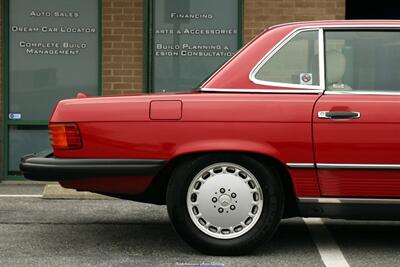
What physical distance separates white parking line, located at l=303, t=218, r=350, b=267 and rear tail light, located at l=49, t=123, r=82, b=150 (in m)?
1.99

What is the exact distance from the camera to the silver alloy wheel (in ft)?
16.3

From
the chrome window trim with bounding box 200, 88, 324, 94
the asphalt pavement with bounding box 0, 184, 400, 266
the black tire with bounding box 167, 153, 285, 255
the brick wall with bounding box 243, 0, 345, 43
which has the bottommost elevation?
the asphalt pavement with bounding box 0, 184, 400, 266

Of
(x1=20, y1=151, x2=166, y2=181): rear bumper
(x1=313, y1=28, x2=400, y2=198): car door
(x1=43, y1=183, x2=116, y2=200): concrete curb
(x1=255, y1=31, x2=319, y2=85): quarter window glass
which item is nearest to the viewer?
(x1=313, y1=28, x2=400, y2=198): car door

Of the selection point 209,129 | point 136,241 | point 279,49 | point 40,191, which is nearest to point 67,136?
point 209,129

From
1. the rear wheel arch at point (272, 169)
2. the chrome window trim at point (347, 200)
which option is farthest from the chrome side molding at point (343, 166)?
the chrome window trim at point (347, 200)

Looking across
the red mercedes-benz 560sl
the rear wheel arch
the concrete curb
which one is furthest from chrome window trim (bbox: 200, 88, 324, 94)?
the concrete curb

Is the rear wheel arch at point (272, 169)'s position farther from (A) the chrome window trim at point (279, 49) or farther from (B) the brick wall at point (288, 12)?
(B) the brick wall at point (288, 12)

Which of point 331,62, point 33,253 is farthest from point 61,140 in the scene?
point 331,62

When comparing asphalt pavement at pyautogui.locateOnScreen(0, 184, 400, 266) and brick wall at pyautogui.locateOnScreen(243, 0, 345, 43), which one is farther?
brick wall at pyautogui.locateOnScreen(243, 0, 345, 43)

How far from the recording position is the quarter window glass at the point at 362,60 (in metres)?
5.04

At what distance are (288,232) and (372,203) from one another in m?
1.38

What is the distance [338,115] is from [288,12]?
4.66 metres

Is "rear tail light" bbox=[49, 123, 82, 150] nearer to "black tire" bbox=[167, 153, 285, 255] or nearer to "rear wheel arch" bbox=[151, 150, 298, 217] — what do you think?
"rear wheel arch" bbox=[151, 150, 298, 217]

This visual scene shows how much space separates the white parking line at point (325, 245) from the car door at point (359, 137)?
1.60 ft
